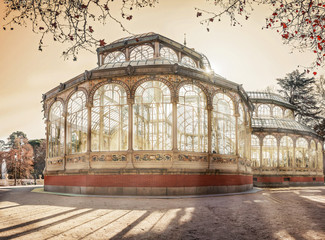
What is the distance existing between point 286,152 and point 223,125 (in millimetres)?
15544

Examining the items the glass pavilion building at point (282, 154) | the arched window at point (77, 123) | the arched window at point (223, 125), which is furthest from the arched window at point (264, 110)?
the arched window at point (77, 123)

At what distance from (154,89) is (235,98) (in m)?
5.58

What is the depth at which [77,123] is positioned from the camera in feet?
58.8

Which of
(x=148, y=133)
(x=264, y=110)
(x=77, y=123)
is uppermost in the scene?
(x=264, y=110)

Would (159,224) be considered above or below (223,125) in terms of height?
below

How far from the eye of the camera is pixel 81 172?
649 inches

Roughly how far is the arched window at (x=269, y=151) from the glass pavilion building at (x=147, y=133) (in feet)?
37.6

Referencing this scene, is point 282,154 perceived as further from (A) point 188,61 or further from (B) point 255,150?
(A) point 188,61

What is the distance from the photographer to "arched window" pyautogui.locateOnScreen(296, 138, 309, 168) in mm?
31312

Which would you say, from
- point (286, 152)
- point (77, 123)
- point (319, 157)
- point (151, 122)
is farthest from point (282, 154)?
point (77, 123)

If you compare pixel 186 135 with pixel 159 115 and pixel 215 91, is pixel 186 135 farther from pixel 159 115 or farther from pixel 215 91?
pixel 215 91

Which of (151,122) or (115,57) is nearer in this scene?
(151,122)

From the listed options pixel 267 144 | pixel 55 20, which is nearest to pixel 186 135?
pixel 55 20

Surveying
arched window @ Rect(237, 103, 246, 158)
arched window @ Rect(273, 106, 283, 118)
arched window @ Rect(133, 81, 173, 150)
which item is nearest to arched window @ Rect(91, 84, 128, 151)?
arched window @ Rect(133, 81, 173, 150)
